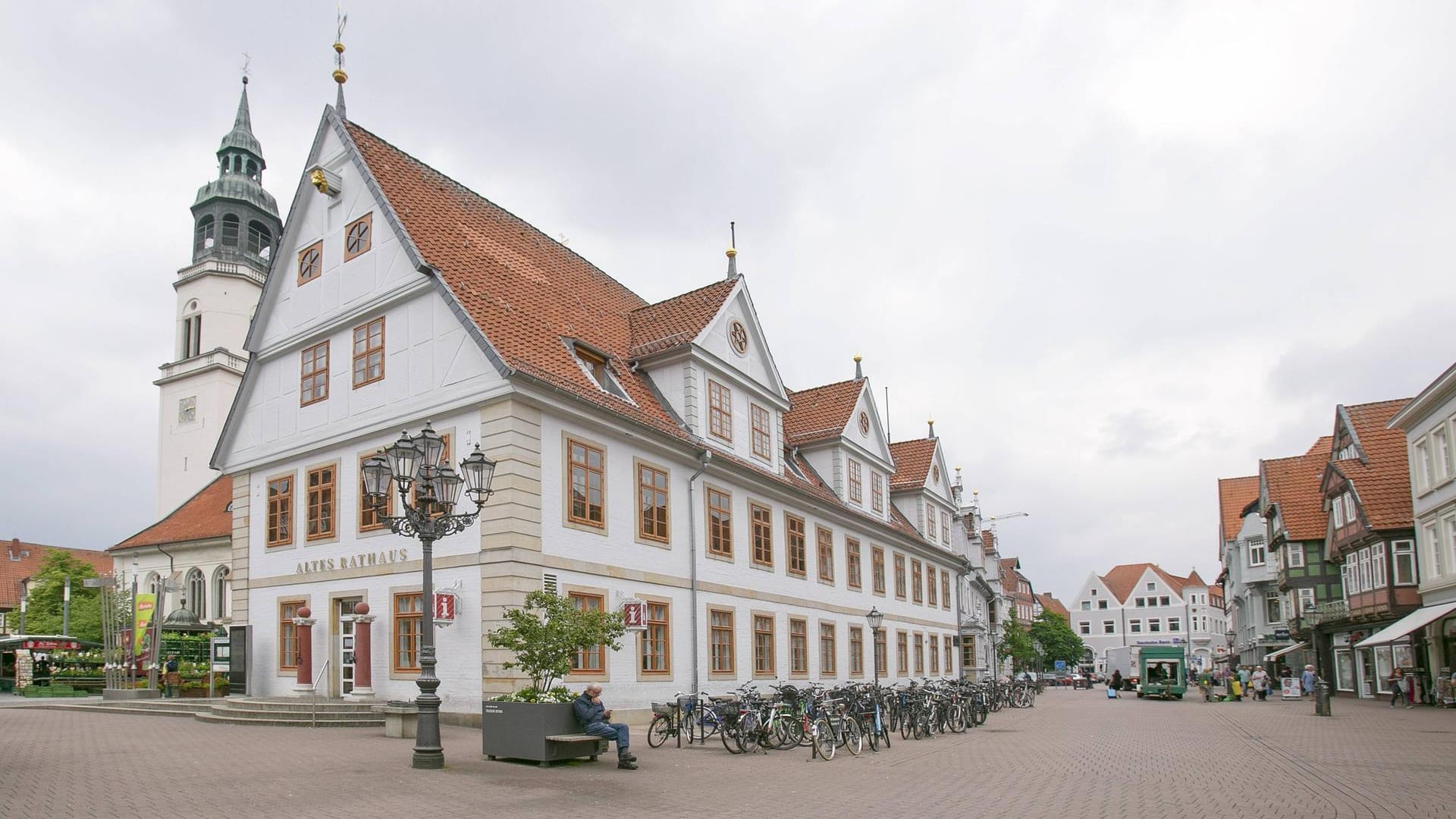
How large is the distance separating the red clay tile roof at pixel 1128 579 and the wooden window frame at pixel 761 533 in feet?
349

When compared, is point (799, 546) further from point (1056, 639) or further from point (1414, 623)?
point (1056, 639)

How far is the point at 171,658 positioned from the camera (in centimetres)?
2797

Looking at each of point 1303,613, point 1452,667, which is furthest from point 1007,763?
point 1303,613

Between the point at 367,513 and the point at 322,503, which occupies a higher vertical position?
the point at 322,503

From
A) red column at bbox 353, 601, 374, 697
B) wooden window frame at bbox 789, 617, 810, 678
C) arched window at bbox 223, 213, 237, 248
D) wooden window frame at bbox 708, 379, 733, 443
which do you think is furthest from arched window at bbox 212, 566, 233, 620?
wooden window frame at bbox 708, 379, 733, 443

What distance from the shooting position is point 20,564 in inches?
3253

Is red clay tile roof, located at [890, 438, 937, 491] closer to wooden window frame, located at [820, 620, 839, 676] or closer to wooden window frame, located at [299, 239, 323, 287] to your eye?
wooden window frame, located at [820, 620, 839, 676]

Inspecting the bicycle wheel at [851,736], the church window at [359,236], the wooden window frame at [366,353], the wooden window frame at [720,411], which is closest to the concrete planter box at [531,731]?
the bicycle wheel at [851,736]

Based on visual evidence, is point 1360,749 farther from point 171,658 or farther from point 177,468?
point 177,468

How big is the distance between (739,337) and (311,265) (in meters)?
10.5

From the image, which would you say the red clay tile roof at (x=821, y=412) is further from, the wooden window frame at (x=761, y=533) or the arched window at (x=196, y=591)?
the arched window at (x=196, y=591)

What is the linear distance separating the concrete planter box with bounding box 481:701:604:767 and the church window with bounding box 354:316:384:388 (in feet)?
31.0

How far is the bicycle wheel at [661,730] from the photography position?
19.0m

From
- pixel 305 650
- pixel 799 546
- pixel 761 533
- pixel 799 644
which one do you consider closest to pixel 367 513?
pixel 305 650
